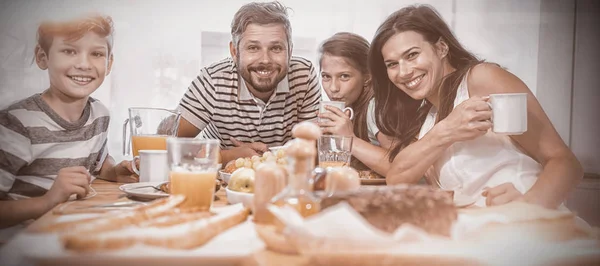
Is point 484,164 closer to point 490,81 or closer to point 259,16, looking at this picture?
point 490,81

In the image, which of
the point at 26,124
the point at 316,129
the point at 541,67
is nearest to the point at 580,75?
the point at 541,67

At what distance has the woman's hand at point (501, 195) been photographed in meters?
1.45

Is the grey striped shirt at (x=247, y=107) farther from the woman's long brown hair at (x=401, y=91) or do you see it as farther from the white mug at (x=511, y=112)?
the white mug at (x=511, y=112)

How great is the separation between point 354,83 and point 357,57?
0.12 metres

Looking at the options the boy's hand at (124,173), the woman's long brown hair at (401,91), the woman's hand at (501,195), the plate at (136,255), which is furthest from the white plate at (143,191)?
the woman's long brown hair at (401,91)

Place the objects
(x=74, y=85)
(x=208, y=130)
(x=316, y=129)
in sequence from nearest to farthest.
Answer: (x=316, y=129), (x=74, y=85), (x=208, y=130)

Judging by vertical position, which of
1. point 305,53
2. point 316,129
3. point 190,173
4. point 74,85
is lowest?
point 190,173

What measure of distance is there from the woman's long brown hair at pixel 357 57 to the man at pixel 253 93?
0.14 metres

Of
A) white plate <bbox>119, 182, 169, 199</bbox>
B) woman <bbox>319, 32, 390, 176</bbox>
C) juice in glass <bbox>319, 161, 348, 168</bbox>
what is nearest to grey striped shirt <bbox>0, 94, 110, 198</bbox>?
white plate <bbox>119, 182, 169, 199</bbox>

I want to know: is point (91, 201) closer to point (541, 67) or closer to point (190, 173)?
point (190, 173)

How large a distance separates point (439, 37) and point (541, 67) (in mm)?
453

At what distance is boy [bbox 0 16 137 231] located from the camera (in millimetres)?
1605

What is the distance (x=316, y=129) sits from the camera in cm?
103

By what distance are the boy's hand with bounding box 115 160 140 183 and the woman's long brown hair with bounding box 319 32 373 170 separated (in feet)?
3.12
